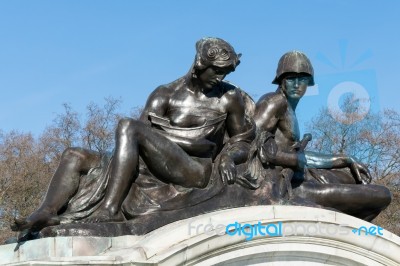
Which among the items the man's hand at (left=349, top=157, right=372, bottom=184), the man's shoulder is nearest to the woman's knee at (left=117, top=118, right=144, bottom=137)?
the man's shoulder

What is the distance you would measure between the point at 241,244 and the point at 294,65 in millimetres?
2271

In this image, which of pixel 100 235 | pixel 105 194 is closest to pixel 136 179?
pixel 105 194

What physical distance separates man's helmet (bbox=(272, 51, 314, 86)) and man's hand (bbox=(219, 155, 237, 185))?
4.50 ft

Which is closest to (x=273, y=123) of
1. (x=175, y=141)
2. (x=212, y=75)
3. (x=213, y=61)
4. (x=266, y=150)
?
(x=266, y=150)

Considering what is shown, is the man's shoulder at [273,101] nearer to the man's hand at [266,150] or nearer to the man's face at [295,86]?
the man's face at [295,86]

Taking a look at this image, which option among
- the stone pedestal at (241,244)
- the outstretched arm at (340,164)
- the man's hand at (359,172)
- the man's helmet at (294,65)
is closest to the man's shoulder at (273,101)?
the man's helmet at (294,65)

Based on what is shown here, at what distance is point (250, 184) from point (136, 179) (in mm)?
975

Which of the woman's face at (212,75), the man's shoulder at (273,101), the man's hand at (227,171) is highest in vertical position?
the man's shoulder at (273,101)

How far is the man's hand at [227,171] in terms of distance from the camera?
6695mm

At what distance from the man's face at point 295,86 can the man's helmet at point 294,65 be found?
74 mm

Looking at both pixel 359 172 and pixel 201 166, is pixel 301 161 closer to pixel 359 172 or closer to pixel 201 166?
pixel 359 172

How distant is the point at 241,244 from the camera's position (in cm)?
612

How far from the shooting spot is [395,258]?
22.5 feet

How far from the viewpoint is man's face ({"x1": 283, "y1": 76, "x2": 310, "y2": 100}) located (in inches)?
304
